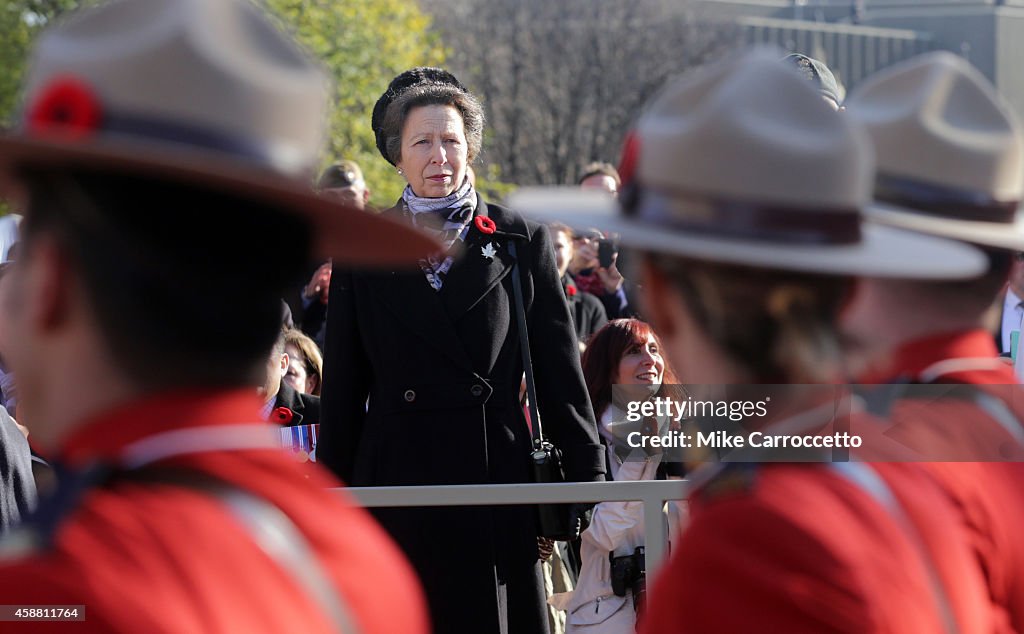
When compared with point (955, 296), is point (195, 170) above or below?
above

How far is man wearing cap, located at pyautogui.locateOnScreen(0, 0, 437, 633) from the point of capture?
5.07 ft

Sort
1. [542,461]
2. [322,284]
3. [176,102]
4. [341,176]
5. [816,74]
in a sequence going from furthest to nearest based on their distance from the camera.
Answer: [341,176] → [322,284] → [542,461] → [816,74] → [176,102]

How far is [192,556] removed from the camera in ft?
4.94

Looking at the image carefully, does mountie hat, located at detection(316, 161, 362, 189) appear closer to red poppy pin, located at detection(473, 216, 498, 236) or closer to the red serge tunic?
red poppy pin, located at detection(473, 216, 498, 236)

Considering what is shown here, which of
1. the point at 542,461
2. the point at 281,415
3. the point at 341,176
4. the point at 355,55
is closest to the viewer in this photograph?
the point at 542,461

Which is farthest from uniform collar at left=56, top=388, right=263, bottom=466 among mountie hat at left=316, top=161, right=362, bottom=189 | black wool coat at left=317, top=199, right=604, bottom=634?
mountie hat at left=316, top=161, right=362, bottom=189

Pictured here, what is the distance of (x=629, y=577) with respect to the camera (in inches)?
213

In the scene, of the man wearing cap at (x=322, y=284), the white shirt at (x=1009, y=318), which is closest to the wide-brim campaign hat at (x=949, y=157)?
the white shirt at (x=1009, y=318)

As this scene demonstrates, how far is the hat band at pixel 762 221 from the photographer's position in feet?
6.36

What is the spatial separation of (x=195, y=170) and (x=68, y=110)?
180mm

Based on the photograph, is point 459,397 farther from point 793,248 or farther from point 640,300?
point 793,248

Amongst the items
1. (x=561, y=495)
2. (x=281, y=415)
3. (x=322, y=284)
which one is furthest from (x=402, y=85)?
(x=322, y=284)

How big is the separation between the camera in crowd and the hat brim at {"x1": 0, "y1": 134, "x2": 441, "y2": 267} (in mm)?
3736

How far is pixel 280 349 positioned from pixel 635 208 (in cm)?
426
